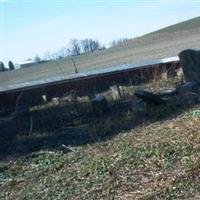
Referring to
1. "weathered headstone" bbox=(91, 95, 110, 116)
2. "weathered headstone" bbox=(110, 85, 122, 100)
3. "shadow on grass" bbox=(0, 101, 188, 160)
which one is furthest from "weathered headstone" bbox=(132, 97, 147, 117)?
"weathered headstone" bbox=(110, 85, 122, 100)

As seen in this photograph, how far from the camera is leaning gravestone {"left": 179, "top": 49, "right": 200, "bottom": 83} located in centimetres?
1363

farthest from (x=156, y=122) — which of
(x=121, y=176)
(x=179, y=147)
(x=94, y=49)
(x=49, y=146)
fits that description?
(x=94, y=49)

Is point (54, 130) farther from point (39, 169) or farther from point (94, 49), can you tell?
point (94, 49)

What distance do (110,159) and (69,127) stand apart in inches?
162

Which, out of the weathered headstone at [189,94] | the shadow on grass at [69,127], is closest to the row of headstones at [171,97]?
the weathered headstone at [189,94]

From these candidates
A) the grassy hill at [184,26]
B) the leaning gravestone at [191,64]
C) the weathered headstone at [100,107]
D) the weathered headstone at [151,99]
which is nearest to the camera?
the weathered headstone at [151,99]

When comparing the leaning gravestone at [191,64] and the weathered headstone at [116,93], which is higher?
the leaning gravestone at [191,64]

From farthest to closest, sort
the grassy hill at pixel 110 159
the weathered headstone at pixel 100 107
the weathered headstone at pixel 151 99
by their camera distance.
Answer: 1. the weathered headstone at pixel 100 107
2. the weathered headstone at pixel 151 99
3. the grassy hill at pixel 110 159

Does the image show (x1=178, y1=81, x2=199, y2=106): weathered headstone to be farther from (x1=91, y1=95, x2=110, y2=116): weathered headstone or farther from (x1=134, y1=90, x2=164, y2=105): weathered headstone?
(x1=91, y1=95, x2=110, y2=116): weathered headstone

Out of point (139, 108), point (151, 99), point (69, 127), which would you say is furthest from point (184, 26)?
point (69, 127)

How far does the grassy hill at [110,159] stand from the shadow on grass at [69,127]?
24mm

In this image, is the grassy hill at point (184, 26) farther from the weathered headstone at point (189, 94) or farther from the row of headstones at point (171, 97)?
the weathered headstone at point (189, 94)

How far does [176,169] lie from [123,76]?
11.3 metres

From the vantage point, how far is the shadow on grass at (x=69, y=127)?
372 inches
